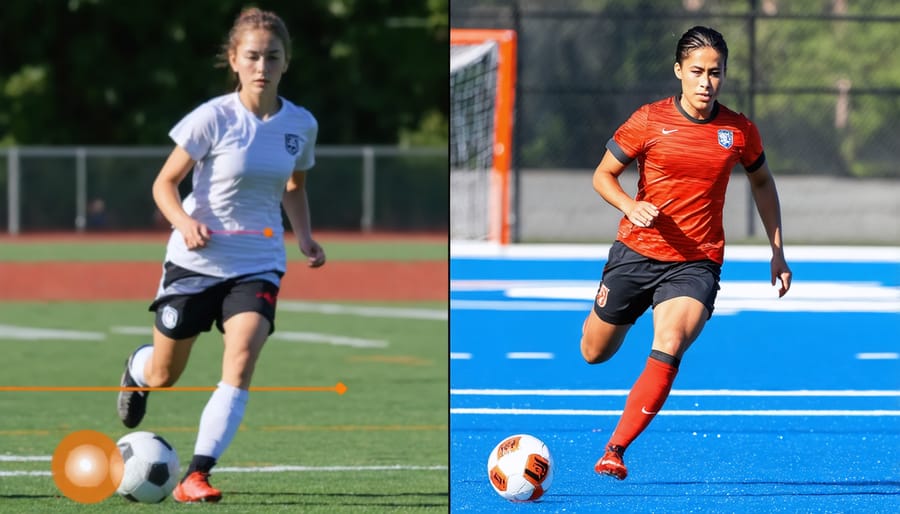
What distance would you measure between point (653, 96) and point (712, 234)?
17303 mm

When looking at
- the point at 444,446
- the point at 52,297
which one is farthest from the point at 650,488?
the point at 52,297

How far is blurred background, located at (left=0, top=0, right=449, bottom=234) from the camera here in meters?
32.8

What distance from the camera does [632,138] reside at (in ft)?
21.6

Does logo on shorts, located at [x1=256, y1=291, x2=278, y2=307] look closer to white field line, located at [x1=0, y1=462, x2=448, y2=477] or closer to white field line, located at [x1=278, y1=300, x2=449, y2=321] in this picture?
white field line, located at [x1=0, y1=462, x2=448, y2=477]

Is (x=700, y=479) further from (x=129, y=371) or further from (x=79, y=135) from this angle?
(x=79, y=135)

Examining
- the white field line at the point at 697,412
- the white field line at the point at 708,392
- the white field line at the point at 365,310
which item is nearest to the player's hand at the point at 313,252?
the white field line at the point at 697,412

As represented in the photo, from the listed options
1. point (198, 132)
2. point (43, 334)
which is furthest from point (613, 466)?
point (43, 334)

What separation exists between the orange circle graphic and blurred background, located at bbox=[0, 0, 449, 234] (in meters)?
26.1

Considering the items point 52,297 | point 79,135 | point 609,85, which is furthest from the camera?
point 79,135

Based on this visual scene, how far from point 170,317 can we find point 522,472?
5.24ft

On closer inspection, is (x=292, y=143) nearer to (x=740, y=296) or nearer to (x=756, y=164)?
(x=756, y=164)

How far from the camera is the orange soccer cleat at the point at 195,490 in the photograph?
20.3ft

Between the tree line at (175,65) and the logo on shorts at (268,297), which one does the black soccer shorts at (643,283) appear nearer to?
the logo on shorts at (268,297)

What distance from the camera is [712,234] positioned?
655 centimetres
